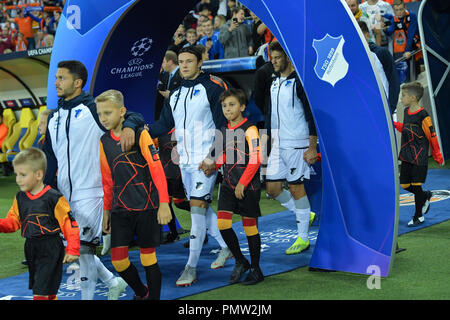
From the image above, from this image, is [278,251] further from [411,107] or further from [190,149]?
[411,107]

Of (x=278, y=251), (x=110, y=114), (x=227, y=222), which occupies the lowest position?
(x=278, y=251)

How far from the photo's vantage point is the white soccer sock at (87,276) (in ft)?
16.1

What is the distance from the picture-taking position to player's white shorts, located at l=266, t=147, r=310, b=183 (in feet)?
20.7

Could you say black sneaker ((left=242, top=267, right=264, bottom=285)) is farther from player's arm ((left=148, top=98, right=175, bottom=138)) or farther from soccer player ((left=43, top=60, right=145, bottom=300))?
player's arm ((left=148, top=98, right=175, bottom=138))

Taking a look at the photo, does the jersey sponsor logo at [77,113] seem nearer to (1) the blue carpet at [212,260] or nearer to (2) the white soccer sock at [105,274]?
(2) the white soccer sock at [105,274]

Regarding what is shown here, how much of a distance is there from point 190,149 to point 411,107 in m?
2.78

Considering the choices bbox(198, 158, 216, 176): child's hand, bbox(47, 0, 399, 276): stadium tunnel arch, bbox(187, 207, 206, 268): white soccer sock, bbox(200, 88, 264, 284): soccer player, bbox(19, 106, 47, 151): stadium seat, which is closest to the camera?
bbox(47, 0, 399, 276): stadium tunnel arch

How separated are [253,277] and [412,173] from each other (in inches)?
106

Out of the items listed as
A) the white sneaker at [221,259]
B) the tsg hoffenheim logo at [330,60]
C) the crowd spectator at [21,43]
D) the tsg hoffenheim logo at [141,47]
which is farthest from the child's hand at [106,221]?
the crowd spectator at [21,43]

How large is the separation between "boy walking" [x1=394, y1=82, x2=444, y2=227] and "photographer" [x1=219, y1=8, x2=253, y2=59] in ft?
17.2

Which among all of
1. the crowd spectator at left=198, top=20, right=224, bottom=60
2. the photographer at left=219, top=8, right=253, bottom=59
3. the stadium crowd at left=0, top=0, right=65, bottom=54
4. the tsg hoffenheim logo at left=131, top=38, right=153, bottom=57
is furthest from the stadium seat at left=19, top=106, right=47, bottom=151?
the tsg hoffenheim logo at left=131, top=38, right=153, bottom=57

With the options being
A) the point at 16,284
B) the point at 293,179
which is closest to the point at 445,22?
the point at 293,179

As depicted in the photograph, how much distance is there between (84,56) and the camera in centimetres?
674

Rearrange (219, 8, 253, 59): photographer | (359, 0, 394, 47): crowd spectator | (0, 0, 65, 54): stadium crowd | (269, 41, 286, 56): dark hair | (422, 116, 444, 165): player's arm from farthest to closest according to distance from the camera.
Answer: (0, 0, 65, 54): stadium crowd, (219, 8, 253, 59): photographer, (359, 0, 394, 47): crowd spectator, (422, 116, 444, 165): player's arm, (269, 41, 286, 56): dark hair
